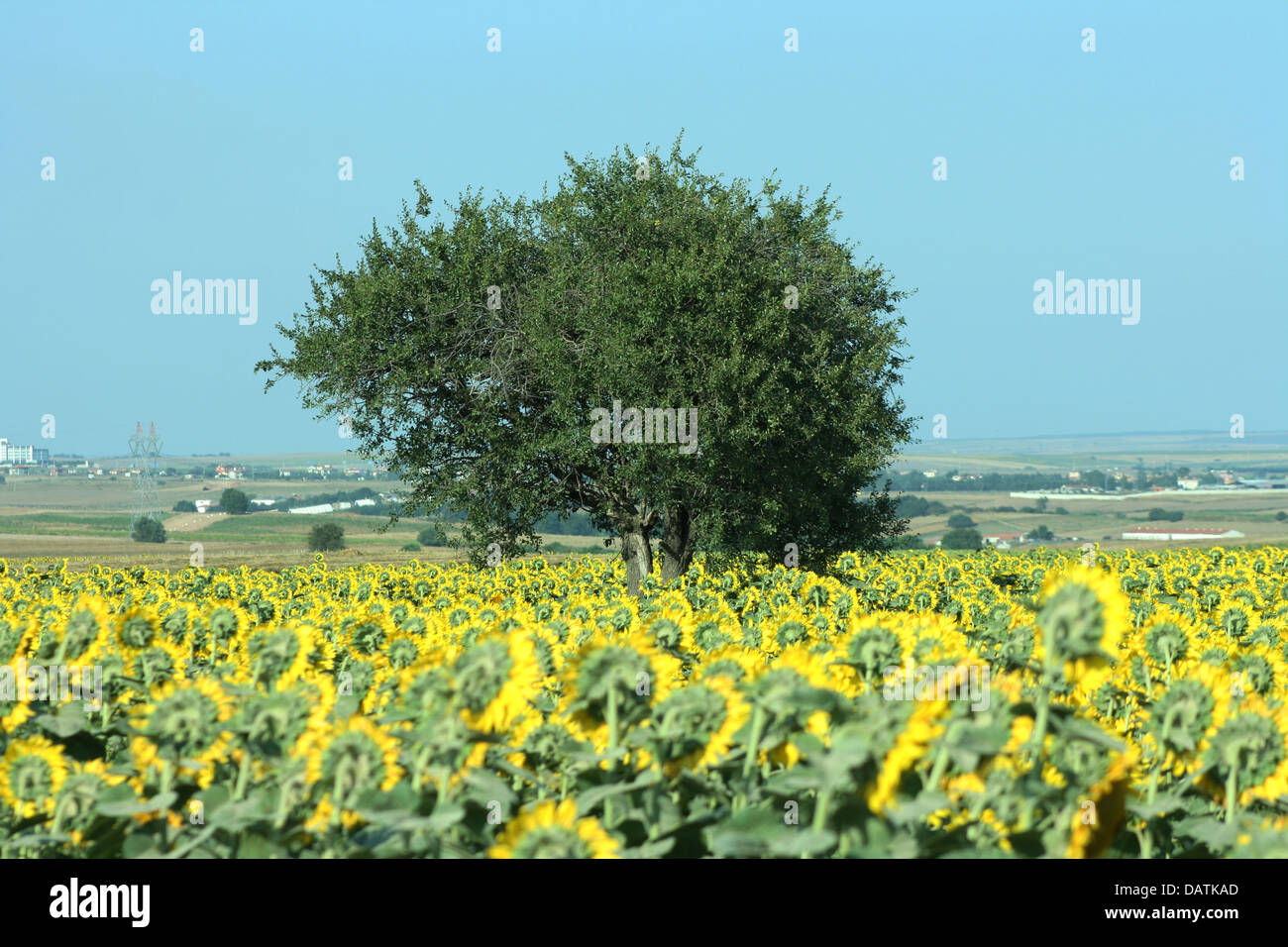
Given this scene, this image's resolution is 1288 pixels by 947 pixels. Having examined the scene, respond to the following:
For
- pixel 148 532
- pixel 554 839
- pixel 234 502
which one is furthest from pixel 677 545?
pixel 234 502

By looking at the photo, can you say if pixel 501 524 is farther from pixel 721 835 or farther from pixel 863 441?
pixel 721 835

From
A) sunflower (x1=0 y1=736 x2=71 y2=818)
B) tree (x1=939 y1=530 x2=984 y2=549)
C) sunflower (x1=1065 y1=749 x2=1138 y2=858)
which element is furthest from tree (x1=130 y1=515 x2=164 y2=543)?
sunflower (x1=1065 y1=749 x2=1138 y2=858)

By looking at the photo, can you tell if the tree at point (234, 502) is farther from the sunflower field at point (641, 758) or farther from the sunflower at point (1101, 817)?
the sunflower at point (1101, 817)

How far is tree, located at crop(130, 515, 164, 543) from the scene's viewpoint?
104688 mm

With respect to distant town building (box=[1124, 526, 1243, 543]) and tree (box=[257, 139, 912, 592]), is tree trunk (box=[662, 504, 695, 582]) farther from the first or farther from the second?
distant town building (box=[1124, 526, 1243, 543])

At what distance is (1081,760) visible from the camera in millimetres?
4984

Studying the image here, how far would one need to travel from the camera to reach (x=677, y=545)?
103ft

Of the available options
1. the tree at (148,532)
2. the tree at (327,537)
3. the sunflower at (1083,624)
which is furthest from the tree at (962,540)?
the sunflower at (1083,624)

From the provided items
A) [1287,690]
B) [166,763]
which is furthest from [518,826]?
[1287,690]

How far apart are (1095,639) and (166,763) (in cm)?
354

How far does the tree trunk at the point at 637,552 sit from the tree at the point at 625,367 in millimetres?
59

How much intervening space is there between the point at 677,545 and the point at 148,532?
286ft

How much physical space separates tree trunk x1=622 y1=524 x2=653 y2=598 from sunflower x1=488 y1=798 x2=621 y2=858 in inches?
1008

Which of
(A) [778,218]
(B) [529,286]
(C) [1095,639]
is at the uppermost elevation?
(A) [778,218]
